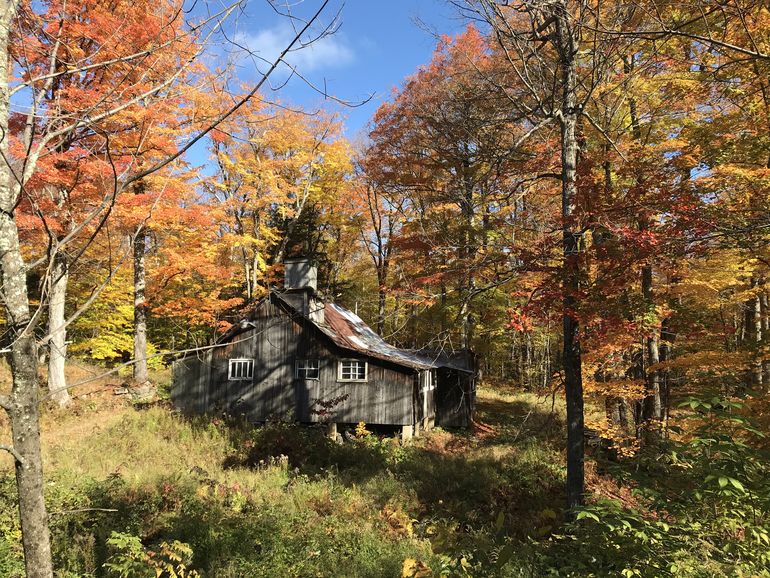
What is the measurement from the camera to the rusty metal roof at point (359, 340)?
750 inches

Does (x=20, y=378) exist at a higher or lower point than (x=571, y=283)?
lower

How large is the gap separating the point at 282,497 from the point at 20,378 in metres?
9.04

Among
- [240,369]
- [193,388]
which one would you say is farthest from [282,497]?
[193,388]

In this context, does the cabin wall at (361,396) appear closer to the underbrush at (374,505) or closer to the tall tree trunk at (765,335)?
the underbrush at (374,505)

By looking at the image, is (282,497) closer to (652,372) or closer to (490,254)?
(490,254)

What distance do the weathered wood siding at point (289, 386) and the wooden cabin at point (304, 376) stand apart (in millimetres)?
41

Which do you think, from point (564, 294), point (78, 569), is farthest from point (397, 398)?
point (78, 569)

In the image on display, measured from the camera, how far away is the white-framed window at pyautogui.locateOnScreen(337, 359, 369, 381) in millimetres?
19312

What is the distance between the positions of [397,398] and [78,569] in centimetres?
1289

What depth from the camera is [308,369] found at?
773 inches

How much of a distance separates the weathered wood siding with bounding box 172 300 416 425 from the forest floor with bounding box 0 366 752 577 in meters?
1.56

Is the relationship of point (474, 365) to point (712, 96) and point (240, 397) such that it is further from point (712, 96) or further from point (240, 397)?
point (712, 96)

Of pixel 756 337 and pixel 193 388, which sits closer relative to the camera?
pixel 756 337

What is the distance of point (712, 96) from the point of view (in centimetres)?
1174
